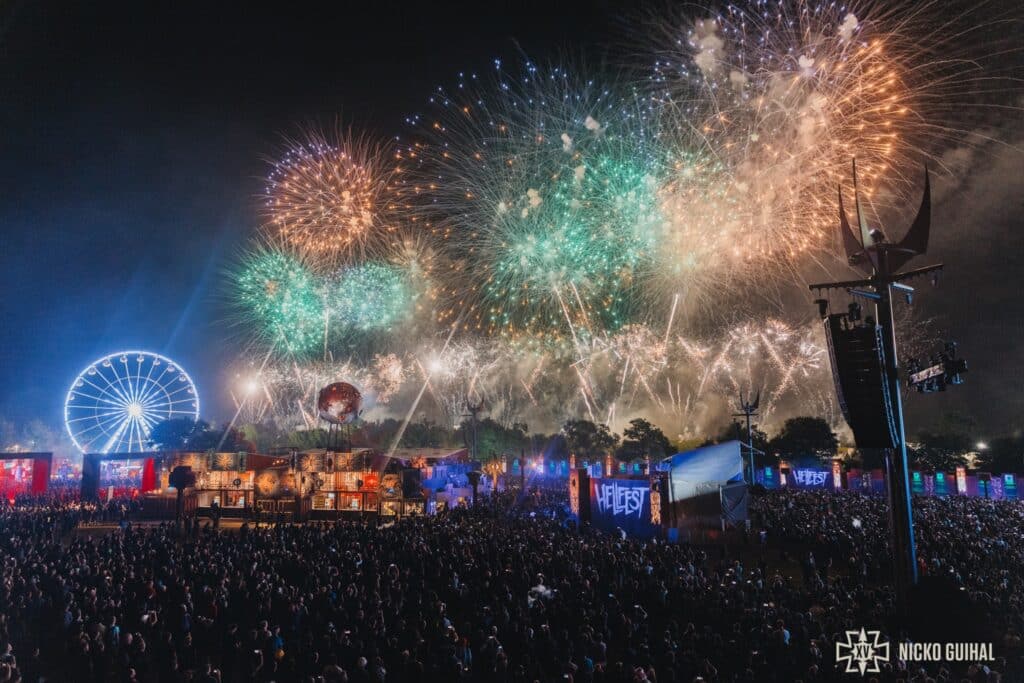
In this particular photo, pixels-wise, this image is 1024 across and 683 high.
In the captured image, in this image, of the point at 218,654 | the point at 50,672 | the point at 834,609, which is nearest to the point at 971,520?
the point at 834,609

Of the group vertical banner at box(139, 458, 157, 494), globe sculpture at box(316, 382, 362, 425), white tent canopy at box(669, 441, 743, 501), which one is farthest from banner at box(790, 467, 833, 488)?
vertical banner at box(139, 458, 157, 494)

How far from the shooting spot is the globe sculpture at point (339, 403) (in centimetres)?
4122

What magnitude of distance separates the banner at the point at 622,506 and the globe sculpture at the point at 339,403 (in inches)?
835

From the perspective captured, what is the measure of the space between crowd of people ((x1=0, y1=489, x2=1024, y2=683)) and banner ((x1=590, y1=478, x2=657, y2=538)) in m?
3.27

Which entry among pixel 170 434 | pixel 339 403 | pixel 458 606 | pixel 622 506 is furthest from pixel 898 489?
pixel 170 434

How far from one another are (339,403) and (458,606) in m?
30.1

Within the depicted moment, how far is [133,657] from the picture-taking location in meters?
10.5

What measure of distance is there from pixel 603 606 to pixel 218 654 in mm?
8059

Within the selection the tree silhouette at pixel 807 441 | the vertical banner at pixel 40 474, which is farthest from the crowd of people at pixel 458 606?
the tree silhouette at pixel 807 441

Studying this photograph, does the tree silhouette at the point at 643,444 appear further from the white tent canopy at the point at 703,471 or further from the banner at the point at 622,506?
the white tent canopy at the point at 703,471

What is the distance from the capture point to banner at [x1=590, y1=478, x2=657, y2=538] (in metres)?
24.7

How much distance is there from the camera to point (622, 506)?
2556cm

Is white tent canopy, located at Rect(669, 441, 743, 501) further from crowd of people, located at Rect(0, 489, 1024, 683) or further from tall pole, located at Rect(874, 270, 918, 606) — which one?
tall pole, located at Rect(874, 270, 918, 606)

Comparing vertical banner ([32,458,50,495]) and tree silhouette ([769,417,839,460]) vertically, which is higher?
Result: tree silhouette ([769,417,839,460])
